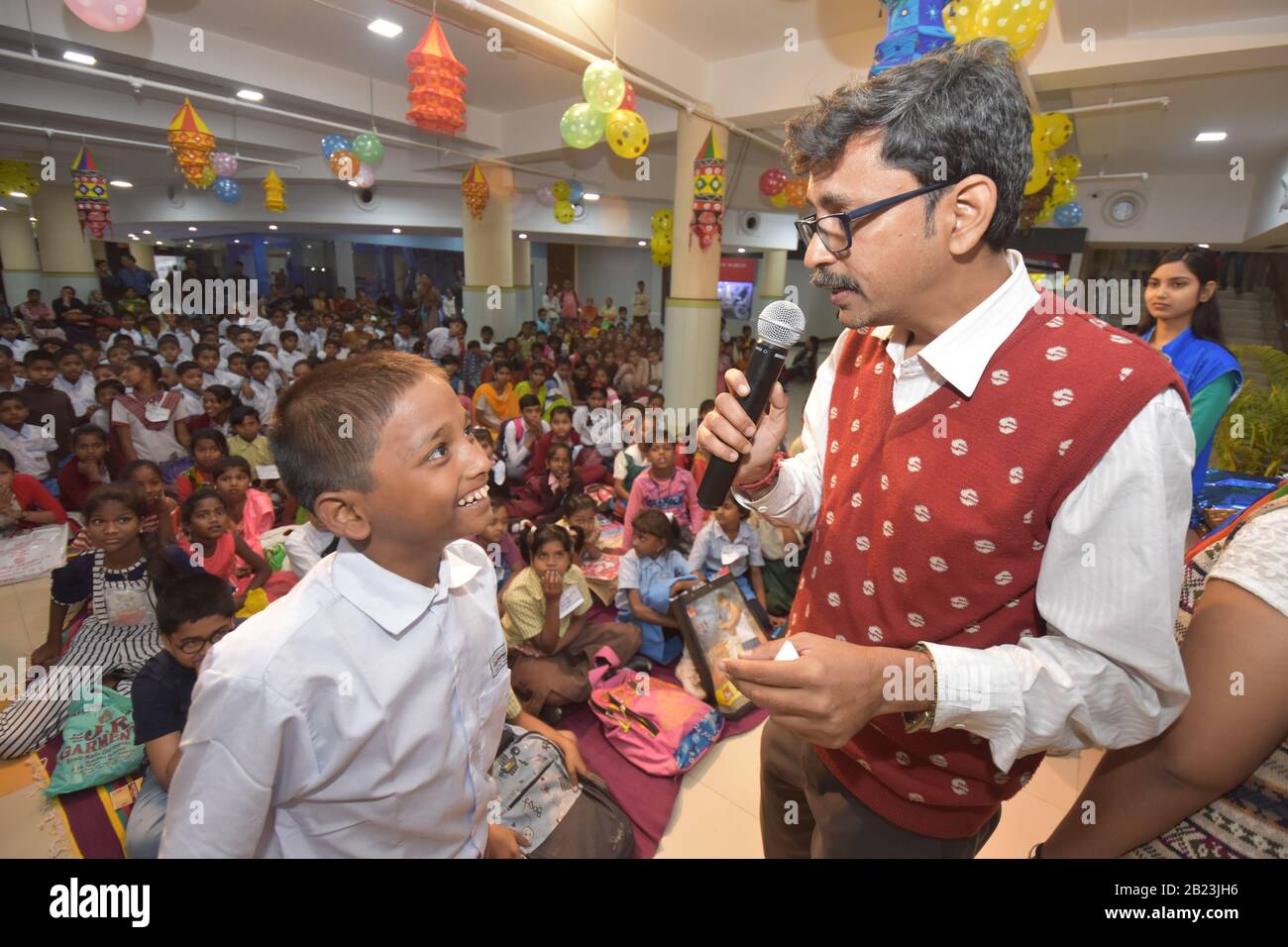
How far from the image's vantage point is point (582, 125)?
4574 mm

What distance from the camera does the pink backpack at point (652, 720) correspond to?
2.61 m

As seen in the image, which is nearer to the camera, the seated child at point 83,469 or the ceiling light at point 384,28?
the seated child at point 83,469

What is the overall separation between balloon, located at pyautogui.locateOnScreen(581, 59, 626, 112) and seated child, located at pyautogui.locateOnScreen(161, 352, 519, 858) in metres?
3.88

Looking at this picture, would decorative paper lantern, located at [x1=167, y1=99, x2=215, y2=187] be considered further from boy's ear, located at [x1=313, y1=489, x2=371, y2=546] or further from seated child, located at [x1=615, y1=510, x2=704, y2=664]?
boy's ear, located at [x1=313, y1=489, x2=371, y2=546]

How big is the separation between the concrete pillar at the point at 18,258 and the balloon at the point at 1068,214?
18694 millimetres

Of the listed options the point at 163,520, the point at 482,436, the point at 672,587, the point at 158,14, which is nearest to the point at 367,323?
the point at 158,14

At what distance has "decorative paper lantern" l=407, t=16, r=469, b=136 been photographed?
362 centimetres

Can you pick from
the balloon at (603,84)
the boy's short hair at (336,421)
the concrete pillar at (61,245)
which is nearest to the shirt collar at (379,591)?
the boy's short hair at (336,421)

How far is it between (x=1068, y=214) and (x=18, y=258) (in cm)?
1944

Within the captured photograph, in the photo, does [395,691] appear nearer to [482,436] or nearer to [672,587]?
[672,587]

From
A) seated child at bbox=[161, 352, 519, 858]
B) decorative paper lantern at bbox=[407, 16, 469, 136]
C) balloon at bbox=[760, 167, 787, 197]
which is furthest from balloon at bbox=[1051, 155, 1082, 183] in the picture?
seated child at bbox=[161, 352, 519, 858]

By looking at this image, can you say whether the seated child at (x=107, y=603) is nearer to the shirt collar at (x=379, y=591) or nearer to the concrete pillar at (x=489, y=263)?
the shirt collar at (x=379, y=591)

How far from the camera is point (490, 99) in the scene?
7820 millimetres
